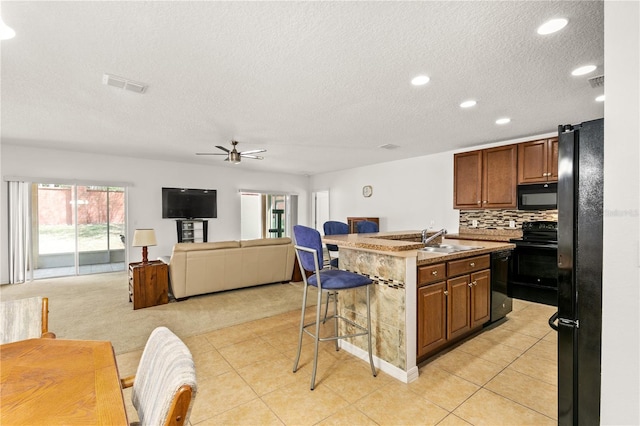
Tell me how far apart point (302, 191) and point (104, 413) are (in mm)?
8668

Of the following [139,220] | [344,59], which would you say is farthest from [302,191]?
[344,59]

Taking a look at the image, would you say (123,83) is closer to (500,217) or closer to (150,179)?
(150,179)

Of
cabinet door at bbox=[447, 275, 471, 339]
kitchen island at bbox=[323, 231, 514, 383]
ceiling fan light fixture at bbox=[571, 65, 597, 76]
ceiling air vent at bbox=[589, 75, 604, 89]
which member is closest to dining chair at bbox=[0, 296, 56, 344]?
kitchen island at bbox=[323, 231, 514, 383]

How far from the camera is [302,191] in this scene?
9367 millimetres

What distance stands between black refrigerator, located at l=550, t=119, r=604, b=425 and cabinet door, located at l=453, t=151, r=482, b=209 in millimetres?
3673

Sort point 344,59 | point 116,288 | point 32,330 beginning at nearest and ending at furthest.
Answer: point 32,330 < point 344,59 < point 116,288

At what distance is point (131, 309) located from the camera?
3.85 meters

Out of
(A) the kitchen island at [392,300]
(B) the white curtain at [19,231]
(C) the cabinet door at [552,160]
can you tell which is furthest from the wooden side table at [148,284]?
(C) the cabinet door at [552,160]

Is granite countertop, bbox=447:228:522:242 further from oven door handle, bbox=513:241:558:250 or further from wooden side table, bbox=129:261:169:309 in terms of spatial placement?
wooden side table, bbox=129:261:169:309

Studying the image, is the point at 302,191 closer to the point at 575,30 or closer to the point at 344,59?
the point at 344,59

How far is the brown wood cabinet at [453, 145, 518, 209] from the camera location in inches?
174

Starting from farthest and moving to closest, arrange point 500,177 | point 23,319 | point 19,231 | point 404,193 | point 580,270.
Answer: point 404,193, point 19,231, point 500,177, point 23,319, point 580,270

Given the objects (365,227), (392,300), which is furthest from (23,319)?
(365,227)

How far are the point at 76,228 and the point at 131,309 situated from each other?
3413mm
